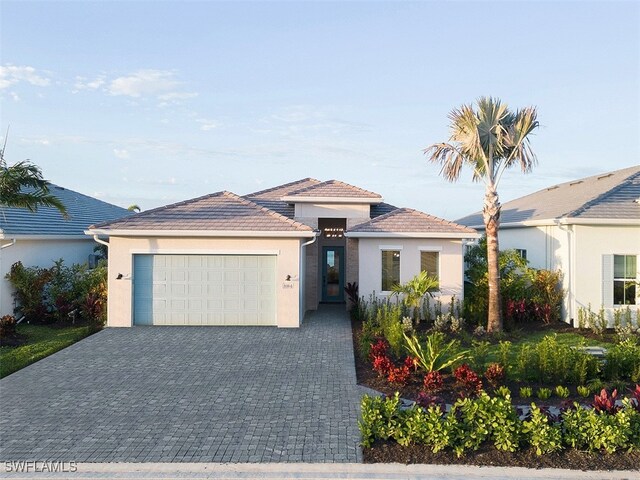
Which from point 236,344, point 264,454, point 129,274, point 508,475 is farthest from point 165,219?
point 508,475

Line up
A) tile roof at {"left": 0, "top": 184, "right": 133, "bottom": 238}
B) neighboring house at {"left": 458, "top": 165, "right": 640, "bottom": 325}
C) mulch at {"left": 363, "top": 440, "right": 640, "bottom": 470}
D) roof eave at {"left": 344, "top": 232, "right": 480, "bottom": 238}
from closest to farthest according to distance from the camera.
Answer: mulch at {"left": 363, "top": 440, "right": 640, "bottom": 470}, neighboring house at {"left": 458, "top": 165, "right": 640, "bottom": 325}, roof eave at {"left": 344, "top": 232, "right": 480, "bottom": 238}, tile roof at {"left": 0, "top": 184, "right": 133, "bottom": 238}

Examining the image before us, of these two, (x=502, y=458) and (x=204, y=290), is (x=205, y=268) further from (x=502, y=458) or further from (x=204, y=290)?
(x=502, y=458)

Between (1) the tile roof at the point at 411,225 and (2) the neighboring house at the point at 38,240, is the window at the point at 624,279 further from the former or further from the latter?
(2) the neighboring house at the point at 38,240

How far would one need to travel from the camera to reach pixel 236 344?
12133 millimetres

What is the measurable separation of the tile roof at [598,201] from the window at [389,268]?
5487 mm

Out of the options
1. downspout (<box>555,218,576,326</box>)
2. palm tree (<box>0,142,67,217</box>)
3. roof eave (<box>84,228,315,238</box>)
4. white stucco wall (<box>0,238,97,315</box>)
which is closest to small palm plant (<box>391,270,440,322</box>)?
roof eave (<box>84,228,315,238</box>)

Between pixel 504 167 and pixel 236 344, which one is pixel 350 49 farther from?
pixel 236 344

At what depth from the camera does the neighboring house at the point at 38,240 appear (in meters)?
14.8

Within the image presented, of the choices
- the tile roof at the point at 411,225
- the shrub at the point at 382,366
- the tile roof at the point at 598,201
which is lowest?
the shrub at the point at 382,366

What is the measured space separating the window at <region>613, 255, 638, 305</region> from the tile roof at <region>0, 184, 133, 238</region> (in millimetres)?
18231

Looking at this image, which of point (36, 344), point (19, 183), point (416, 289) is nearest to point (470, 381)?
point (416, 289)

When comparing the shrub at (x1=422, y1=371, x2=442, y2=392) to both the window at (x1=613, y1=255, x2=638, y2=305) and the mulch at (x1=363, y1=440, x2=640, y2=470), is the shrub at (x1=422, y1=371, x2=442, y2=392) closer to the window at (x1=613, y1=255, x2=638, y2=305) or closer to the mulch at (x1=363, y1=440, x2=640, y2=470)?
the mulch at (x1=363, y1=440, x2=640, y2=470)

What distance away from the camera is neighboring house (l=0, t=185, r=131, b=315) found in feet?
48.4

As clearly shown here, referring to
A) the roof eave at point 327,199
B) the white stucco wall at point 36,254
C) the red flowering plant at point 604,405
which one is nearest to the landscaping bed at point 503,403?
the red flowering plant at point 604,405
